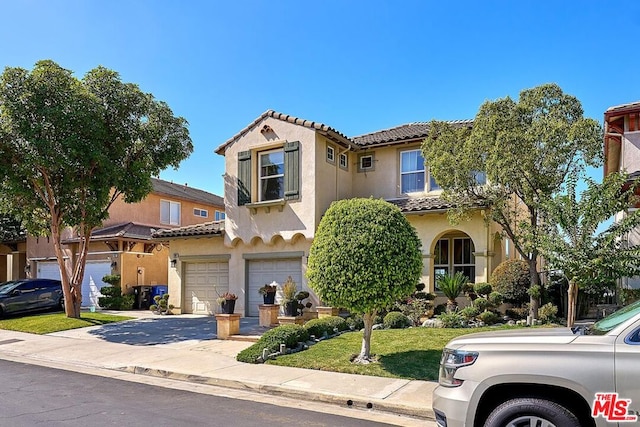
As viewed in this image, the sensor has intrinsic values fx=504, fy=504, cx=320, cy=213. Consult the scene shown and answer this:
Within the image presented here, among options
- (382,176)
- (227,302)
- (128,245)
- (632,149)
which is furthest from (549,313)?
(128,245)

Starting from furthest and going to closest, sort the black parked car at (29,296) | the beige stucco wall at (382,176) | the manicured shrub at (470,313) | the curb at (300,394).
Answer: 1. the black parked car at (29,296)
2. the beige stucco wall at (382,176)
3. the manicured shrub at (470,313)
4. the curb at (300,394)

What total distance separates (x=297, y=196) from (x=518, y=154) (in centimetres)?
764

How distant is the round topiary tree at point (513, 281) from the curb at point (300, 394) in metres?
7.81

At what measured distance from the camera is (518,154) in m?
12.1

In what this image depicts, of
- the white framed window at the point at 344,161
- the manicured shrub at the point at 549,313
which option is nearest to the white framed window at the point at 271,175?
the white framed window at the point at 344,161

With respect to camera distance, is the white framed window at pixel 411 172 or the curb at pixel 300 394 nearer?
the curb at pixel 300 394

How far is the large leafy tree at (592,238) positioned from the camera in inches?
352

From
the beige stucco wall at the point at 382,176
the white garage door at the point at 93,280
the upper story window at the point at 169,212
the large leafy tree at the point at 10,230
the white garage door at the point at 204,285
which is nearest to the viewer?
the beige stucco wall at the point at 382,176

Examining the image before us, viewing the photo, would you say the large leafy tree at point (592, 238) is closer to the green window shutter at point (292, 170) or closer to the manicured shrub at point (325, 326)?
the manicured shrub at point (325, 326)

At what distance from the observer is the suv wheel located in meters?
4.27

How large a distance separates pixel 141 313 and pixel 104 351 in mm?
8911

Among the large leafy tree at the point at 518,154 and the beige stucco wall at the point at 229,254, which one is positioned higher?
the large leafy tree at the point at 518,154

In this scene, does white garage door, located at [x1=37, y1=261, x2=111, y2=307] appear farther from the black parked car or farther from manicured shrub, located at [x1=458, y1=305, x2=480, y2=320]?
manicured shrub, located at [x1=458, y1=305, x2=480, y2=320]

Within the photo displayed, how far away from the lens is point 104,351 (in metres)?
12.8
